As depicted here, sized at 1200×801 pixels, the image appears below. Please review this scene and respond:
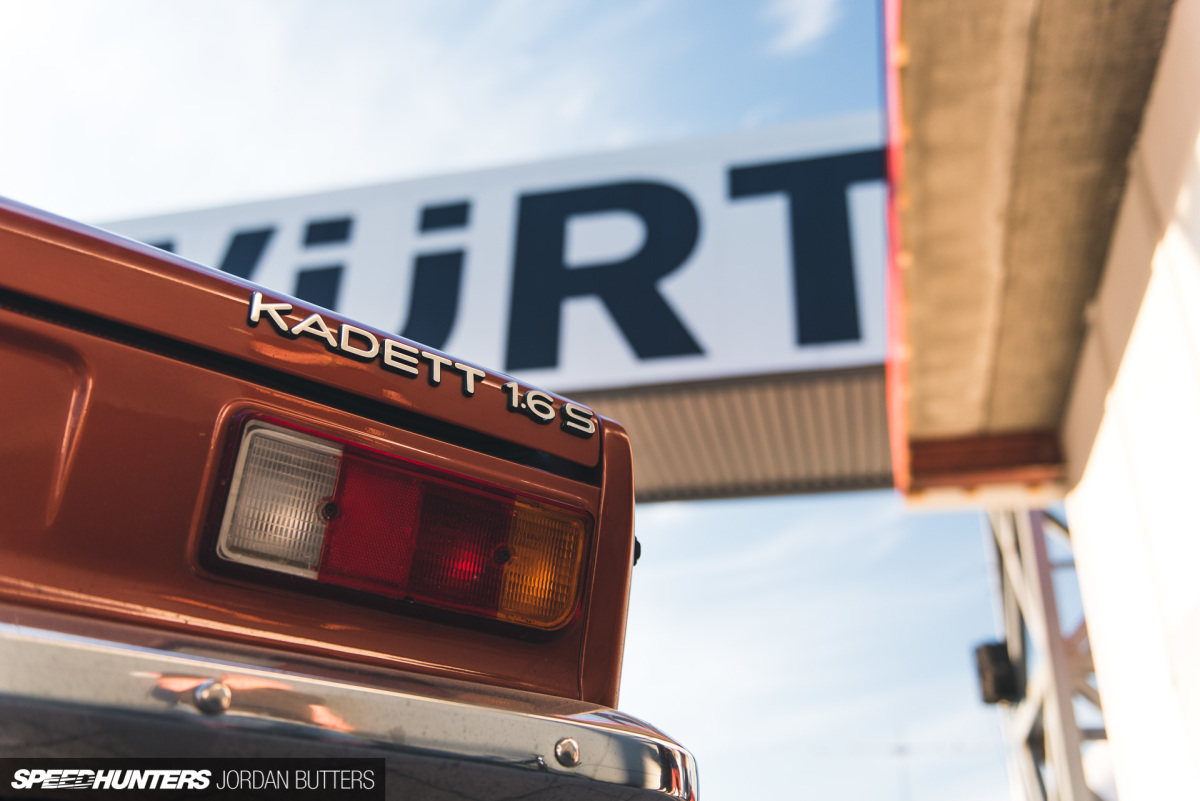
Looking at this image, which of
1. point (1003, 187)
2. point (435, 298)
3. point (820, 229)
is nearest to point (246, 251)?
point (435, 298)

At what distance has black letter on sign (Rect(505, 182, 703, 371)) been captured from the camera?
8680mm

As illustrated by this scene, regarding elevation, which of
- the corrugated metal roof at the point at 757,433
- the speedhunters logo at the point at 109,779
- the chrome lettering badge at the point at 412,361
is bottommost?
the speedhunters logo at the point at 109,779

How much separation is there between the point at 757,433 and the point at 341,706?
27.7ft

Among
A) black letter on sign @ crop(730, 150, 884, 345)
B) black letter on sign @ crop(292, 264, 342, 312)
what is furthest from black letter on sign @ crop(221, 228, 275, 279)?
black letter on sign @ crop(730, 150, 884, 345)

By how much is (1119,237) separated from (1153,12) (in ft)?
3.85

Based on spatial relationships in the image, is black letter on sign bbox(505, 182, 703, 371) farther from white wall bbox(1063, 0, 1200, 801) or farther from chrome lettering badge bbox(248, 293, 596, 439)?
chrome lettering badge bbox(248, 293, 596, 439)

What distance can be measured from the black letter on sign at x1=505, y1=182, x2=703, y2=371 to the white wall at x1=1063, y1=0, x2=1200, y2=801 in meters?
4.18

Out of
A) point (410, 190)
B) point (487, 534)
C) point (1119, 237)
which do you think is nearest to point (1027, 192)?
point (1119, 237)

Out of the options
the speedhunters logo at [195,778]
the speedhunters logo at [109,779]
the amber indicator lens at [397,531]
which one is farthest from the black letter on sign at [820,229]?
the speedhunters logo at [109,779]

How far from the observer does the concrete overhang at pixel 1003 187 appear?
3.54 meters

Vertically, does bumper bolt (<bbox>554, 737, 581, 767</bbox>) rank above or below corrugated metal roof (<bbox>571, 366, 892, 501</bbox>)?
below

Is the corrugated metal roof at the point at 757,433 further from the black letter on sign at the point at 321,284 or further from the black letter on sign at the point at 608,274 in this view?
the black letter on sign at the point at 321,284

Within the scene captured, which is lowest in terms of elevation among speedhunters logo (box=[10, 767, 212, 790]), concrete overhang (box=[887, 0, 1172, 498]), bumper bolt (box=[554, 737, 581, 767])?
speedhunters logo (box=[10, 767, 212, 790])

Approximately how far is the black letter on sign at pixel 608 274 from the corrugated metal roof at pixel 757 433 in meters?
0.58
